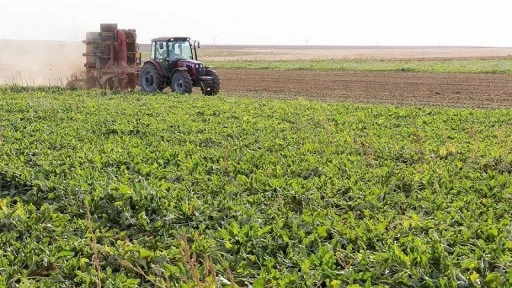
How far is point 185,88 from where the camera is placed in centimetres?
2025

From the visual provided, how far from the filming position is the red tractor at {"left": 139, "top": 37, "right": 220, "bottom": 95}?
20.6 m

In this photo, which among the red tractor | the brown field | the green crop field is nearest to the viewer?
the green crop field

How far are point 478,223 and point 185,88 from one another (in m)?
15.5

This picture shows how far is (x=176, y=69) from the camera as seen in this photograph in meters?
20.8

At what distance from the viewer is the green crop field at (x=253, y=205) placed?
474 centimetres

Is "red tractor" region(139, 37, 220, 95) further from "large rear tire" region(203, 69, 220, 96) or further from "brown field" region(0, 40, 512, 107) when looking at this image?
"brown field" region(0, 40, 512, 107)

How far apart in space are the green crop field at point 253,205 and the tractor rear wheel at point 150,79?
9723mm

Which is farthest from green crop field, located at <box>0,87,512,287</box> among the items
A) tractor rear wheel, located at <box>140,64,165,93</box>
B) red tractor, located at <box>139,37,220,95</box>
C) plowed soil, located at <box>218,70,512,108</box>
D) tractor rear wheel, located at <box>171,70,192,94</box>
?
plowed soil, located at <box>218,70,512,108</box>

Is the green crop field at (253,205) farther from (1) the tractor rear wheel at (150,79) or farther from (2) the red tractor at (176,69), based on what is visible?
(1) the tractor rear wheel at (150,79)

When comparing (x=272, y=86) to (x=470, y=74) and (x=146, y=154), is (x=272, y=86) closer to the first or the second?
(x=470, y=74)

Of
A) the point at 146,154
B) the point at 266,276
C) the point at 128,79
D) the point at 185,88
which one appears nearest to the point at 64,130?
the point at 146,154

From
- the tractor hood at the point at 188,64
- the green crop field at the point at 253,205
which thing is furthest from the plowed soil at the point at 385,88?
the green crop field at the point at 253,205

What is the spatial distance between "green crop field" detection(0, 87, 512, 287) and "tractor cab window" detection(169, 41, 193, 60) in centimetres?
993

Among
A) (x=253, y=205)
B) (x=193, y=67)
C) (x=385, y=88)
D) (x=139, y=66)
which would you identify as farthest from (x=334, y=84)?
(x=253, y=205)
